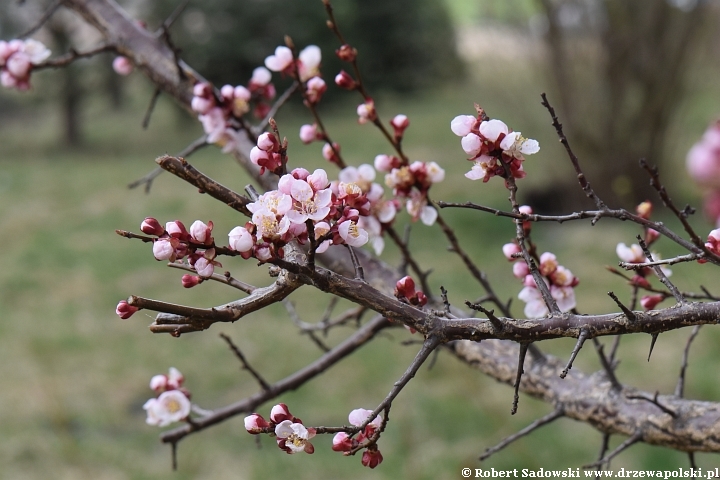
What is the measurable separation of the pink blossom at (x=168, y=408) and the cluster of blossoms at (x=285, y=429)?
13.0 inches

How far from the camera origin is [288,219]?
0.47 meters

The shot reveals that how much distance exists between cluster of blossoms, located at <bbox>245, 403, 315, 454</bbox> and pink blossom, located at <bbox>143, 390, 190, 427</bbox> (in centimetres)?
33

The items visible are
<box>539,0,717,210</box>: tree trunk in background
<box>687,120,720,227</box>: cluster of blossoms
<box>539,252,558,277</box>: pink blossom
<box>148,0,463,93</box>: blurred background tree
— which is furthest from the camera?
<box>148,0,463,93</box>: blurred background tree

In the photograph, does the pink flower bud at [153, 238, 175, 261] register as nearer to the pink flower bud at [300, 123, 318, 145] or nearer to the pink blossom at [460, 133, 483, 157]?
the pink blossom at [460, 133, 483, 157]

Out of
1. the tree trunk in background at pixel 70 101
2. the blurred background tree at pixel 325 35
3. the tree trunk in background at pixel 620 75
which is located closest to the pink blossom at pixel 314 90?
the tree trunk in background at pixel 620 75

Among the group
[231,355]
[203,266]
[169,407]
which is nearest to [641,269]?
[203,266]

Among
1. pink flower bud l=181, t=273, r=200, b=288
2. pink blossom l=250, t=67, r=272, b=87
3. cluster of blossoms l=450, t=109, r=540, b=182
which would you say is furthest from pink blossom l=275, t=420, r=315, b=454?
pink blossom l=250, t=67, r=272, b=87

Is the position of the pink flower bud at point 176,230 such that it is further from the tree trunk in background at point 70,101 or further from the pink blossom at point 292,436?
the tree trunk in background at point 70,101

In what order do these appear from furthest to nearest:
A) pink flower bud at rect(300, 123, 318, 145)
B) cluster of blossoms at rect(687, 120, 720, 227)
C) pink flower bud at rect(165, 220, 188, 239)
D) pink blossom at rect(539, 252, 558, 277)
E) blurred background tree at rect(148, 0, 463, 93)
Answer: blurred background tree at rect(148, 0, 463, 93) < pink flower bud at rect(300, 123, 318, 145) < pink blossom at rect(539, 252, 558, 277) < pink flower bud at rect(165, 220, 188, 239) < cluster of blossoms at rect(687, 120, 720, 227)

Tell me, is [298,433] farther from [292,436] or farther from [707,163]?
[707,163]

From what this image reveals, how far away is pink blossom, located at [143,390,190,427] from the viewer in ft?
2.74

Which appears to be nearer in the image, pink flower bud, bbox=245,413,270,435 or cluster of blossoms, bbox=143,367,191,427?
pink flower bud, bbox=245,413,270,435

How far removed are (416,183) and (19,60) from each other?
66 cm

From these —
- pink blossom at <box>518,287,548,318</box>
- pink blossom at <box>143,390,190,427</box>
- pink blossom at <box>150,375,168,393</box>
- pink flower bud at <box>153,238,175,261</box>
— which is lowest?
pink flower bud at <box>153,238,175,261</box>
